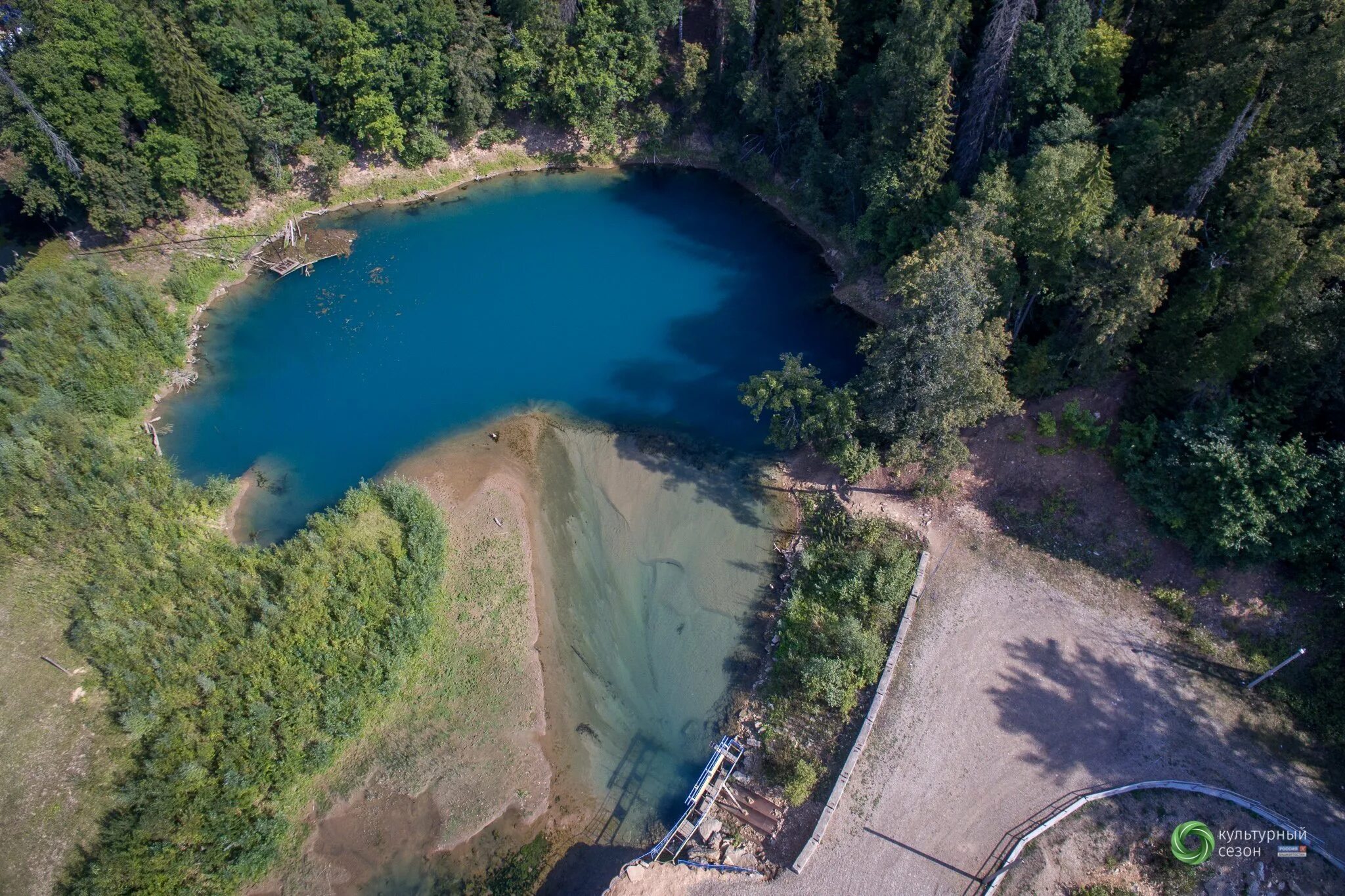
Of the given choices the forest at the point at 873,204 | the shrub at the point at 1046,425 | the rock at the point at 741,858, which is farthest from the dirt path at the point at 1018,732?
the shrub at the point at 1046,425

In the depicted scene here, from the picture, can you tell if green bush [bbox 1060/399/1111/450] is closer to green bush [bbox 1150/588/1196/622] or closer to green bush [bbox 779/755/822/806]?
green bush [bbox 1150/588/1196/622]

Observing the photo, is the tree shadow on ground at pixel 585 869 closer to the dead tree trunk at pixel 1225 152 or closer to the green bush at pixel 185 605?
the green bush at pixel 185 605

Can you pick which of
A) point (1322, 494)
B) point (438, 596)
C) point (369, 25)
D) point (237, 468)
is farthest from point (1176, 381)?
point (369, 25)

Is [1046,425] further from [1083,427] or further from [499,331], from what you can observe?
[499,331]

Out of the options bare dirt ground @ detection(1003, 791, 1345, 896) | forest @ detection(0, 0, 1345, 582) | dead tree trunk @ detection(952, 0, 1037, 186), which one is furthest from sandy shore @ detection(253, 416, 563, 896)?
dead tree trunk @ detection(952, 0, 1037, 186)

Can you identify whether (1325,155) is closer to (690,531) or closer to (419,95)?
(690,531)

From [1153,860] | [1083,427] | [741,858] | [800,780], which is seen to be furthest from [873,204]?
[741,858]
